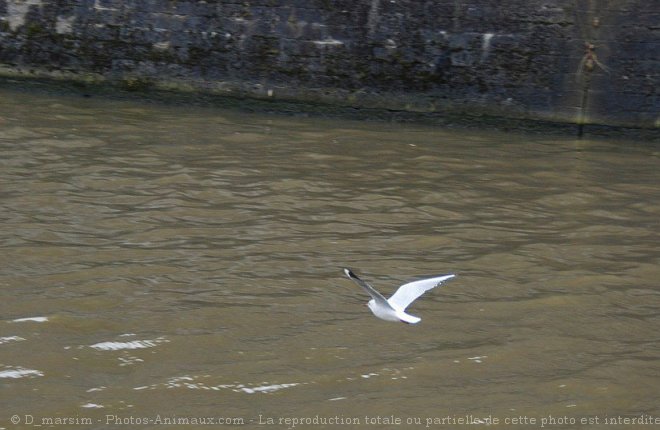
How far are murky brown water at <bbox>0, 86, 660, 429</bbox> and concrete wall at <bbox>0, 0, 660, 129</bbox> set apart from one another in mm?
724

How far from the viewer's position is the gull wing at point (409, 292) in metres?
4.16

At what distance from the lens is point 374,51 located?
31.4 feet

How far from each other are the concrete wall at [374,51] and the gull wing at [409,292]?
5325 millimetres

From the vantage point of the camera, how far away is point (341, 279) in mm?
5492

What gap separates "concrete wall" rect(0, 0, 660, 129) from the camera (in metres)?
9.16

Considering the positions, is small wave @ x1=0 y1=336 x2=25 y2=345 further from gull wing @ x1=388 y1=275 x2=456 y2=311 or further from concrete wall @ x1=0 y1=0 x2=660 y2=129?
concrete wall @ x1=0 y1=0 x2=660 y2=129

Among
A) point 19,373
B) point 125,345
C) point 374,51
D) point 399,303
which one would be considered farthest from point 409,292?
point 374,51

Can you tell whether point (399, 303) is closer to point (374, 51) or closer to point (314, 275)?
point (314, 275)

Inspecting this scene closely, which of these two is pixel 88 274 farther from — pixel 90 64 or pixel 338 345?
pixel 90 64

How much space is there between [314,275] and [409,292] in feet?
4.24

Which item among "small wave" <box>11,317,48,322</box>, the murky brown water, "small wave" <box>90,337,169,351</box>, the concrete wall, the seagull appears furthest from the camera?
the concrete wall

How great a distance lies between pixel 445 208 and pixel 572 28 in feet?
10.3

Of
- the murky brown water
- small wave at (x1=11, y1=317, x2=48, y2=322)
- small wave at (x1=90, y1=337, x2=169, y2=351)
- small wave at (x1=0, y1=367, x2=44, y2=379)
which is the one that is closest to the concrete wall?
the murky brown water

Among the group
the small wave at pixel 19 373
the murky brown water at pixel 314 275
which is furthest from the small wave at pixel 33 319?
the small wave at pixel 19 373
